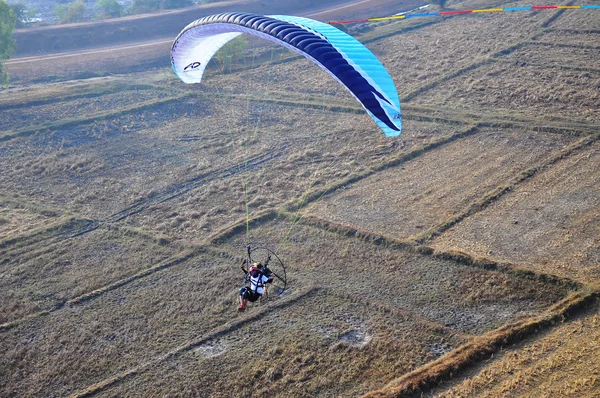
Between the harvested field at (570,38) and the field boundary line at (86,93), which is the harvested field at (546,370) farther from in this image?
the field boundary line at (86,93)

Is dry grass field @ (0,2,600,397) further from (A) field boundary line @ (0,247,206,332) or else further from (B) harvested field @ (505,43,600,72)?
(B) harvested field @ (505,43,600,72)

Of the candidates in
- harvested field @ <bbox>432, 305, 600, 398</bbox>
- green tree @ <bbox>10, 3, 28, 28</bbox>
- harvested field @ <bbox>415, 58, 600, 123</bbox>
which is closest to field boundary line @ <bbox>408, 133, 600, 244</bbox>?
harvested field @ <bbox>415, 58, 600, 123</bbox>

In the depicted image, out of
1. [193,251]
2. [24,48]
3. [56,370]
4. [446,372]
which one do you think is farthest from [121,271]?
[24,48]

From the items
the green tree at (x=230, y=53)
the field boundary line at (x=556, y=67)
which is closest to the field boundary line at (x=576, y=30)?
the field boundary line at (x=556, y=67)

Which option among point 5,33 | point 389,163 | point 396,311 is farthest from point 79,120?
point 396,311

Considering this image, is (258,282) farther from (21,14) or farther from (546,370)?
(21,14)

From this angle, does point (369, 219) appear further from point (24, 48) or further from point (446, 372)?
point (24, 48)
